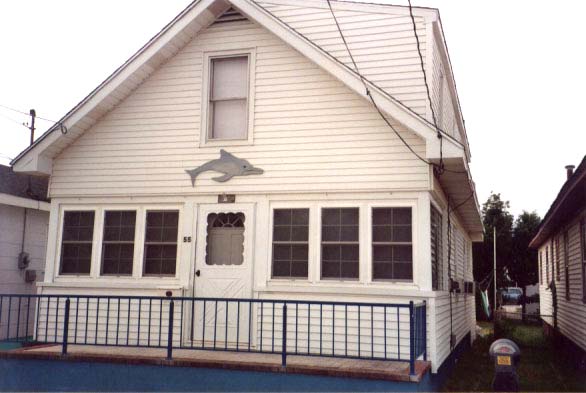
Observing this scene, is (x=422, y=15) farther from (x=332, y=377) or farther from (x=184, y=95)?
(x=332, y=377)

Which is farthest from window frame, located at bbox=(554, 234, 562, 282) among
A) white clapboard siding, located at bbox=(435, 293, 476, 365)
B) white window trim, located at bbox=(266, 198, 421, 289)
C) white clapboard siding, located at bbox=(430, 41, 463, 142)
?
white window trim, located at bbox=(266, 198, 421, 289)

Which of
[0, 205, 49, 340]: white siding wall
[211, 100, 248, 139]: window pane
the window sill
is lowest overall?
[0, 205, 49, 340]: white siding wall

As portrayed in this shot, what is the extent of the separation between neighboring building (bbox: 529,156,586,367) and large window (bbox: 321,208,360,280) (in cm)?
369

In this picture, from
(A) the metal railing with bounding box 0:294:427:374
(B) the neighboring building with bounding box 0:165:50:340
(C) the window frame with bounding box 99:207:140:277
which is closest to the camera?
(A) the metal railing with bounding box 0:294:427:374

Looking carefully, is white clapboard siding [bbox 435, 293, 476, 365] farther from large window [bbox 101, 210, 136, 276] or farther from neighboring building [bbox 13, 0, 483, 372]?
large window [bbox 101, 210, 136, 276]

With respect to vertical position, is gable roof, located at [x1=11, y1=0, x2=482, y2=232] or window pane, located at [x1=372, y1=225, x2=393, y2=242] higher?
gable roof, located at [x1=11, y1=0, x2=482, y2=232]

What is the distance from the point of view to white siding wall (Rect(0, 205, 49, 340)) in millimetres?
12875

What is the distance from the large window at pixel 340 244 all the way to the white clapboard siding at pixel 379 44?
7.06ft

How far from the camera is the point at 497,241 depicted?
125 ft

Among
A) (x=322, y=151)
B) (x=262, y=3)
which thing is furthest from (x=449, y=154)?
(x=262, y=3)

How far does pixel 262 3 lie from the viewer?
1121 centimetres

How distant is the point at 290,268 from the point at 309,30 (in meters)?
4.46

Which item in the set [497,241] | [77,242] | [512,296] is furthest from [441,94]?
[512,296]

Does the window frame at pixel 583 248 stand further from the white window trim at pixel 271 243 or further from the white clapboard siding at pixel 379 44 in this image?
the white window trim at pixel 271 243
